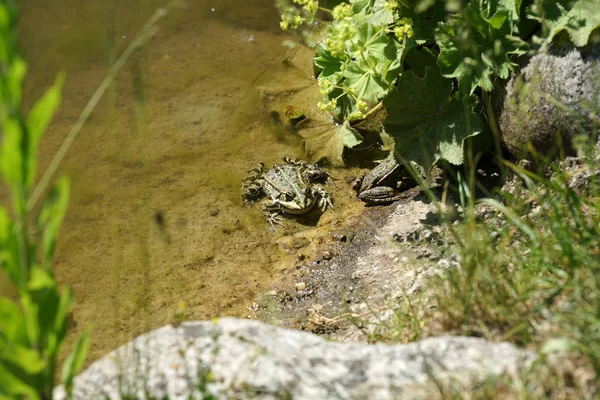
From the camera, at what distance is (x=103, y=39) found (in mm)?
8102

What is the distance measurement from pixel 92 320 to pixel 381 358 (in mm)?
3170

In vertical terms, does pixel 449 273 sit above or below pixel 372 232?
above

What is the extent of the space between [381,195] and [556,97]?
1958 millimetres

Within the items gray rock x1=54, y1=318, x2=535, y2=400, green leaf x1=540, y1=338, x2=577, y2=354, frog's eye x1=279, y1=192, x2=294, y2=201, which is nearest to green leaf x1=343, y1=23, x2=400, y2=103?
frog's eye x1=279, y1=192, x2=294, y2=201

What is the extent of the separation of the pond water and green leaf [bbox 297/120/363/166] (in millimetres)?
151

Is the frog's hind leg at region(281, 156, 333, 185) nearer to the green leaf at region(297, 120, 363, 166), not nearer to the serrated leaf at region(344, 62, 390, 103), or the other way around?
the green leaf at region(297, 120, 363, 166)

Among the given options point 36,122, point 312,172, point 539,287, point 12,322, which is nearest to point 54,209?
point 36,122

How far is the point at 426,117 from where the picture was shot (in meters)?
5.37

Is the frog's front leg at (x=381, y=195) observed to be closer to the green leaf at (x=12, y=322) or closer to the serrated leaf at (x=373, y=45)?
the serrated leaf at (x=373, y=45)

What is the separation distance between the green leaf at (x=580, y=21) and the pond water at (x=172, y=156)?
260 cm

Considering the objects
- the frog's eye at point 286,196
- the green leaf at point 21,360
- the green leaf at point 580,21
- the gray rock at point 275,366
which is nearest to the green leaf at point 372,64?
the frog's eye at point 286,196

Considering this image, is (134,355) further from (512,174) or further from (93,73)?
(93,73)

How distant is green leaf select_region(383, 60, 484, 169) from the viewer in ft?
17.1

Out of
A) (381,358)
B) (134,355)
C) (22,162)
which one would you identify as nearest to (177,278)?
(134,355)
